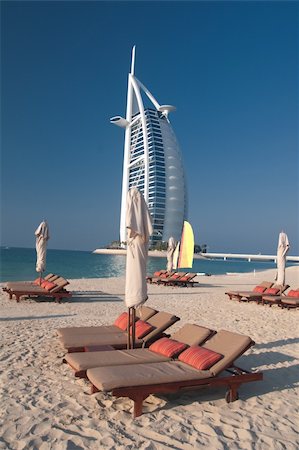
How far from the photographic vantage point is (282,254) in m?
13.4

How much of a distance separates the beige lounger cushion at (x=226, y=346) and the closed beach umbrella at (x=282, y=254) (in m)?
8.82

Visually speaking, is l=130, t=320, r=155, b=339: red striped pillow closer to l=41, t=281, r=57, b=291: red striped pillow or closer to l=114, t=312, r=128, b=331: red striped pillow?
l=114, t=312, r=128, b=331: red striped pillow

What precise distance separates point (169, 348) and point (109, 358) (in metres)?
0.74

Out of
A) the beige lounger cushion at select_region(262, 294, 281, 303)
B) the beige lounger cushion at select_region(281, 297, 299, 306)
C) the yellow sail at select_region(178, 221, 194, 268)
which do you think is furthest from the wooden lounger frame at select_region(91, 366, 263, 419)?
the yellow sail at select_region(178, 221, 194, 268)

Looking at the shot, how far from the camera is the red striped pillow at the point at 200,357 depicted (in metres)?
4.21

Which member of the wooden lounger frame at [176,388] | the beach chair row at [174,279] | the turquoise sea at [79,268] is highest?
the wooden lounger frame at [176,388]

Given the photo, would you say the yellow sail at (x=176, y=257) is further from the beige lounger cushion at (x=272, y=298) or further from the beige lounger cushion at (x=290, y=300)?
the beige lounger cushion at (x=290, y=300)

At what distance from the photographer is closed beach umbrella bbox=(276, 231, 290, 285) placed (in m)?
13.1

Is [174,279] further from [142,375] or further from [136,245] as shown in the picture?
[142,375]

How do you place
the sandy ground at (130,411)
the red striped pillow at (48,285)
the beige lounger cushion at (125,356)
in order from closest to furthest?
the sandy ground at (130,411)
the beige lounger cushion at (125,356)
the red striped pillow at (48,285)

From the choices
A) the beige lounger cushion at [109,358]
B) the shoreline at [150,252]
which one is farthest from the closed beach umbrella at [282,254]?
the shoreline at [150,252]

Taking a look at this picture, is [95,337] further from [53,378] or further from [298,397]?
[298,397]

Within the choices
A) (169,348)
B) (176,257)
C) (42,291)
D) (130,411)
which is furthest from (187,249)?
(130,411)

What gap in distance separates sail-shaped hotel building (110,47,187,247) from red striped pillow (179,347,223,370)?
75.3 meters
